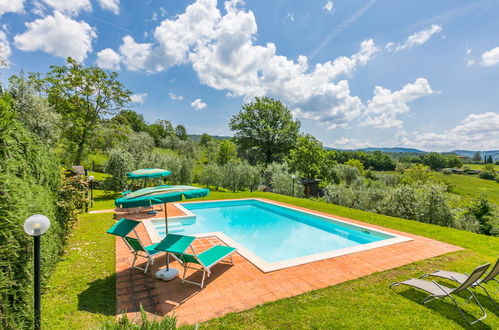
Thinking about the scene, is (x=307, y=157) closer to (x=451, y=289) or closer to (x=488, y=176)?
(x=451, y=289)

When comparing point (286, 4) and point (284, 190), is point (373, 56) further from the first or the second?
point (284, 190)

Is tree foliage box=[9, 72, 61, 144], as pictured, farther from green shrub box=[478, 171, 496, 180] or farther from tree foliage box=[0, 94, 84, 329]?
green shrub box=[478, 171, 496, 180]

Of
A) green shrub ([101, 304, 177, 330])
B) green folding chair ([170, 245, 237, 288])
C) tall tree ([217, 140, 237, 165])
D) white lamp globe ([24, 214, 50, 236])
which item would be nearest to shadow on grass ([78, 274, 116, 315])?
green folding chair ([170, 245, 237, 288])

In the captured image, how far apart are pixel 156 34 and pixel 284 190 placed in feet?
58.6

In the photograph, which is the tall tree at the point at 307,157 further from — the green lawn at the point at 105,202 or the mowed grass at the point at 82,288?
the mowed grass at the point at 82,288

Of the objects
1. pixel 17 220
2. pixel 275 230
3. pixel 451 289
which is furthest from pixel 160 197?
pixel 275 230

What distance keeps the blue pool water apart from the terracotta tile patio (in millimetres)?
2129

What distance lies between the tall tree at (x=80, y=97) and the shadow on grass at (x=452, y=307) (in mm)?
25488

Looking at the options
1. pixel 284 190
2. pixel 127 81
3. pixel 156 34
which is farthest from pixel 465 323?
pixel 127 81

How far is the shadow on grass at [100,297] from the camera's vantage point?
3.76m

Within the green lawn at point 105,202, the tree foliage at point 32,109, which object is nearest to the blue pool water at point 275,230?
the green lawn at point 105,202

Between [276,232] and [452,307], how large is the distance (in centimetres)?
703

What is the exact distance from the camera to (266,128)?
35.7m

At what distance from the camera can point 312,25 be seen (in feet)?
48.6
